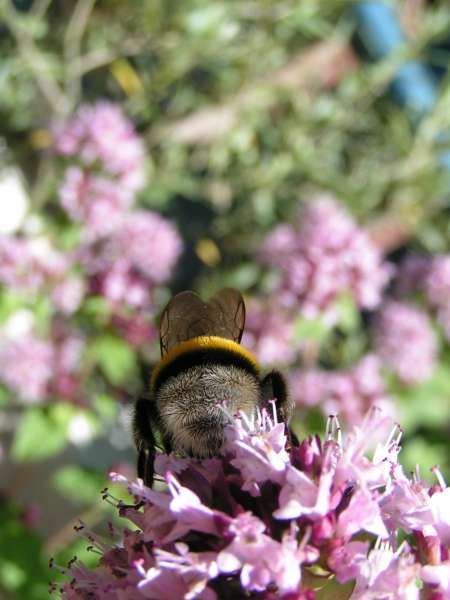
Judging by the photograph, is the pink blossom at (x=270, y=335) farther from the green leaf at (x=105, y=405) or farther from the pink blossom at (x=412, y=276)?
the pink blossom at (x=412, y=276)

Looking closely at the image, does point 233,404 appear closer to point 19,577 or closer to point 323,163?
point 19,577

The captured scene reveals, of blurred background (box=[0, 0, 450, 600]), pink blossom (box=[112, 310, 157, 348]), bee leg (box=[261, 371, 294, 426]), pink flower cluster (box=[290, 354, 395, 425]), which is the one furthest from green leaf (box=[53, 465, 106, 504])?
bee leg (box=[261, 371, 294, 426])

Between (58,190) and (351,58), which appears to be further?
(351,58)

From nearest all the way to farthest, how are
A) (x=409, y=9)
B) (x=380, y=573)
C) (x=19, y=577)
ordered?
1. (x=380, y=573)
2. (x=19, y=577)
3. (x=409, y=9)

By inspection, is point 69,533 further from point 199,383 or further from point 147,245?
point 199,383

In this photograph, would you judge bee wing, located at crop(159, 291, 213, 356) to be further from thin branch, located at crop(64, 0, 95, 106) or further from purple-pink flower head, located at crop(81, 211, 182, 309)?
thin branch, located at crop(64, 0, 95, 106)

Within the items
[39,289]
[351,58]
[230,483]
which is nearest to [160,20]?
[39,289]

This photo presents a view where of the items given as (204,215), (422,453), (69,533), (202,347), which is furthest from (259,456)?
(204,215)
